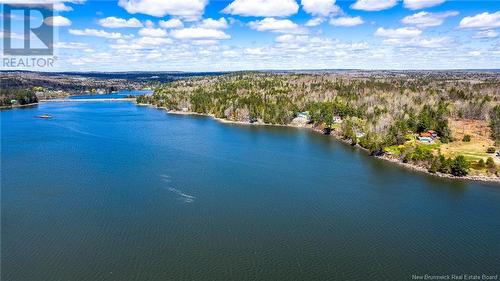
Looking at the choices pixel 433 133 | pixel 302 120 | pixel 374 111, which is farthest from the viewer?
pixel 302 120

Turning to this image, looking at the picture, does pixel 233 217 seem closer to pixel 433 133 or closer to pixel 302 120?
pixel 433 133

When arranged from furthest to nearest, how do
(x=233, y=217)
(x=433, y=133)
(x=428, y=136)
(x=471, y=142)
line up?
(x=433, y=133)
(x=428, y=136)
(x=471, y=142)
(x=233, y=217)

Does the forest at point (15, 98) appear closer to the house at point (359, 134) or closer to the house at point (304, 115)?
the house at point (304, 115)

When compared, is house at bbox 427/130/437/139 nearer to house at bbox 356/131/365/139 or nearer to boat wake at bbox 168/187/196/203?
house at bbox 356/131/365/139

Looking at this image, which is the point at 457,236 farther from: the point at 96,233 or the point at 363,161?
the point at 96,233

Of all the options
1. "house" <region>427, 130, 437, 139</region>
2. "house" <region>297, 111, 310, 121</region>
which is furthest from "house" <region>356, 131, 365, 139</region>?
"house" <region>297, 111, 310, 121</region>

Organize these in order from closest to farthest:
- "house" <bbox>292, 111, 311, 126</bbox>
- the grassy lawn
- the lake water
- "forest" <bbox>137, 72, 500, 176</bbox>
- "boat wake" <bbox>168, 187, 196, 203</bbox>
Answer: the lake water < "boat wake" <bbox>168, 187, 196, 203</bbox> < the grassy lawn < "forest" <bbox>137, 72, 500, 176</bbox> < "house" <bbox>292, 111, 311, 126</bbox>

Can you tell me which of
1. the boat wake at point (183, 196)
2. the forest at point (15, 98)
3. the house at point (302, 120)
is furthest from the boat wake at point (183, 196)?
the forest at point (15, 98)

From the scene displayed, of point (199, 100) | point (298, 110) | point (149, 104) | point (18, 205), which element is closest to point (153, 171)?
point (18, 205)

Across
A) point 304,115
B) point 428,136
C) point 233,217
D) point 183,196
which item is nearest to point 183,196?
point 183,196
